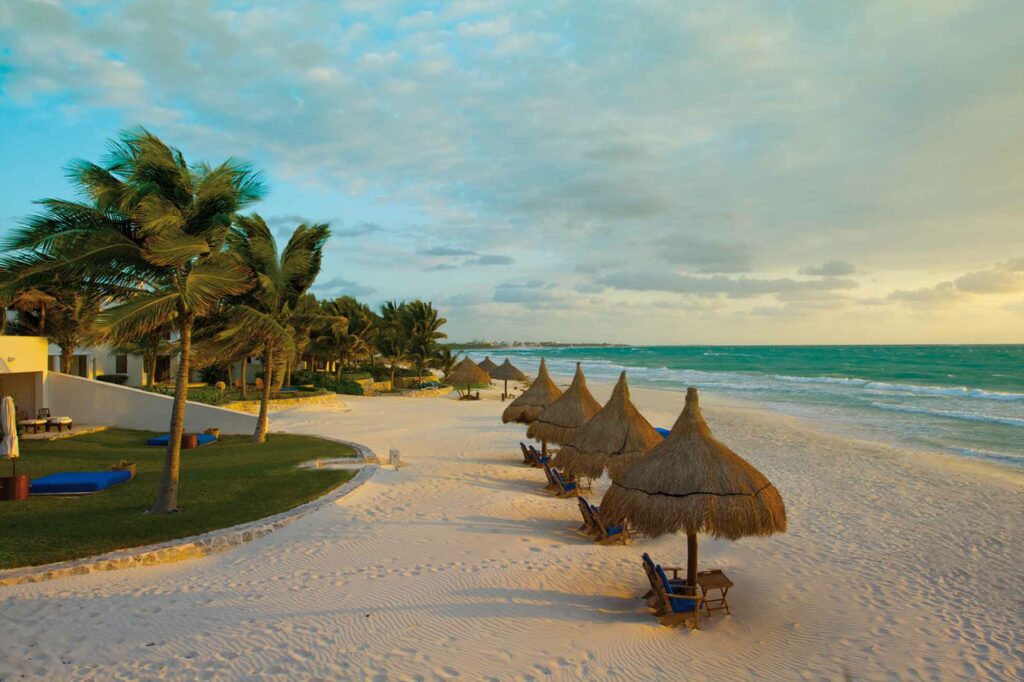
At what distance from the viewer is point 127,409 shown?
54.8 feet

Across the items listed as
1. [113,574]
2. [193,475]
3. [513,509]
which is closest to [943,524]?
[513,509]

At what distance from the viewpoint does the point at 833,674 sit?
5.29 metres

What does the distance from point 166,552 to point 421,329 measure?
27415 millimetres

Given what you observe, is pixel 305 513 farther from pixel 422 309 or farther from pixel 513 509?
pixel 422 309

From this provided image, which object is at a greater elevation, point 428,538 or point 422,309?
point 422,309

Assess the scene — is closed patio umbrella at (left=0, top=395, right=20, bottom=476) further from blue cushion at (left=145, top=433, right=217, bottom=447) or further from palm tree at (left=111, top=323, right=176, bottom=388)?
palm tree at (left=111, top=323, right=176, bottom=388)

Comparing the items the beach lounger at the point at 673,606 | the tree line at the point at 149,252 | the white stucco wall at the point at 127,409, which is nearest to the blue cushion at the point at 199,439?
the white stucco wall at the point at 127,409

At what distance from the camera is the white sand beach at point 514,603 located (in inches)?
198

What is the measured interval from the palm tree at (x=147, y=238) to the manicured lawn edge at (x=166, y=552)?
60.6 inches

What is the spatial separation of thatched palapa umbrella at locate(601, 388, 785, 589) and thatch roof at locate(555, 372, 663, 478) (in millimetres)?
2440

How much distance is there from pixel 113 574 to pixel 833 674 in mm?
7469

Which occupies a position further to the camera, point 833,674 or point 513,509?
point 513,509

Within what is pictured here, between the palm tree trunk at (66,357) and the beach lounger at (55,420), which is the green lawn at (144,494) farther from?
the palm tree trunk at (66,357)

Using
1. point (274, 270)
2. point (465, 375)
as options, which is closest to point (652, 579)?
point (274, 270)
